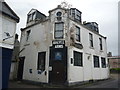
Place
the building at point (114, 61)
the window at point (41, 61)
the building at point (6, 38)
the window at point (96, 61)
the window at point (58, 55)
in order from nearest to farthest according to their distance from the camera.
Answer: the building at point (6, 38) < the window at point (58, 55) < the window at point (41, 61) < the window at point (96, 61) < the building at point (114, 61)

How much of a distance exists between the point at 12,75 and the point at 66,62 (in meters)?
8.34

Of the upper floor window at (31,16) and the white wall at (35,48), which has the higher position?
the upper floor window at (31,16)

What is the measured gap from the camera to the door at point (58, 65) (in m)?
12.1

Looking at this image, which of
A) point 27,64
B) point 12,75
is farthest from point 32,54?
point 12,75

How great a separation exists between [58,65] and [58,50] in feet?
5.22

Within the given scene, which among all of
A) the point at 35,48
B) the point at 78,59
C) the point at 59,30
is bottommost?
the point at 78,59

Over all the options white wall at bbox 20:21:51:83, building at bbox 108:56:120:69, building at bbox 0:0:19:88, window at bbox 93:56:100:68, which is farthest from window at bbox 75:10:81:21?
building at bbox 108:56:120:69

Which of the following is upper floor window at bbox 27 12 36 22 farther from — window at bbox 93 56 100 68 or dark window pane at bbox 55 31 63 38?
window at bbox 93 56 100 68

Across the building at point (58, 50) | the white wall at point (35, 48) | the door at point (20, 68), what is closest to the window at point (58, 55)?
the building at point (58, 50)

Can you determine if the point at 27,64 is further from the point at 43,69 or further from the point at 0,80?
the point at 0,80

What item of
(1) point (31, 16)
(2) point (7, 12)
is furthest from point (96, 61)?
(2) point (7, 12)

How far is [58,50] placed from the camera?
1294cm

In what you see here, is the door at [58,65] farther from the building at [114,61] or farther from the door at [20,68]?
the building at [114,61]

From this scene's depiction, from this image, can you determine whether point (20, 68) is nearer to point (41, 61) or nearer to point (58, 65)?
point (41, 61)
